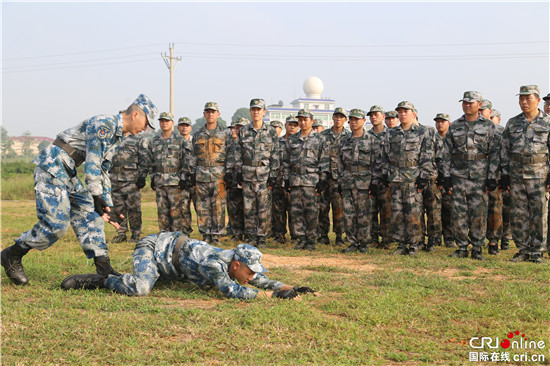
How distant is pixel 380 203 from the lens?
9516mm

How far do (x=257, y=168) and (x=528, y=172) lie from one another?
14.9 ft

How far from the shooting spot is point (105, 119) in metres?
5.46

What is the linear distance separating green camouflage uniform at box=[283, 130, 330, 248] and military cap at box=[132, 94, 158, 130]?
159 inches

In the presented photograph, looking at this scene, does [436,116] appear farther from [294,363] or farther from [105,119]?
[294,363]

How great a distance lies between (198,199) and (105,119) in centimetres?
421

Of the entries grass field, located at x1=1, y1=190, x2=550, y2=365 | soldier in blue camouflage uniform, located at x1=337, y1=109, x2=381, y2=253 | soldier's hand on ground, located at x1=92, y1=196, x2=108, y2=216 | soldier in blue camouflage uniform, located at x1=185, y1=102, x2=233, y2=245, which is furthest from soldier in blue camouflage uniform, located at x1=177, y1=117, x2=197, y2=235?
soldier's hand on ground, located at x1=92, y1=196, x2=108, y2=216

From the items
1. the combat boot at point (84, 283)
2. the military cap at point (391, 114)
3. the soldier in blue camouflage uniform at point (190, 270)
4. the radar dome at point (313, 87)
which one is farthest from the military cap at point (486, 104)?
the radar dome at point (313, 87)

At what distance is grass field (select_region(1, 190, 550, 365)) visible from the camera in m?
3.68

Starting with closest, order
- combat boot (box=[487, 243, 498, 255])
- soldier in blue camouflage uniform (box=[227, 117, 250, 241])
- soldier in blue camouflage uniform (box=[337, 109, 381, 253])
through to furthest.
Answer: combat boot (box=[487, 243, 498, 255]), soldier in blue camouflage uniform (box=[337, 109, 381, 253]), soldier in blue camouflage uniform (box=[227, 117, 250, 241])

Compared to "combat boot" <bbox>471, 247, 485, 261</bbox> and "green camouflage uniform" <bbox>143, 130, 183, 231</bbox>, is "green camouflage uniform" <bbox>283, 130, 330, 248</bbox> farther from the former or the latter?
"combat boot" <bbox>471, 247, 485, 261</bbox>

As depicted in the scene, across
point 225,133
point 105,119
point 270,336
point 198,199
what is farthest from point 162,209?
point 270,336

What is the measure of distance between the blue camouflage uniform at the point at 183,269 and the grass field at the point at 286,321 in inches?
5.8

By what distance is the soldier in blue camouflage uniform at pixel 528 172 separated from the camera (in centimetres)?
739

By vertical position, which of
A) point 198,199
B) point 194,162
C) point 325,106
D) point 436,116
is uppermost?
point 325,106
